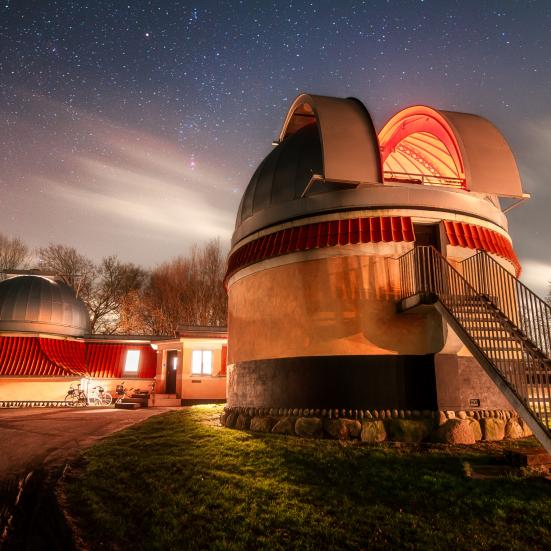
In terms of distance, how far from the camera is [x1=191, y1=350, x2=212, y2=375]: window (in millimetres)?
24172

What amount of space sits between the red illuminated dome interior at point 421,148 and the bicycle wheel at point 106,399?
18.8 m

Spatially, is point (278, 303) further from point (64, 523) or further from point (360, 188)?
point (64, 523)

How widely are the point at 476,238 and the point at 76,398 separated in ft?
71.6

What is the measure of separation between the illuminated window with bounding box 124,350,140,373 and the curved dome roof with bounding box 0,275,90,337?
10.9 feet

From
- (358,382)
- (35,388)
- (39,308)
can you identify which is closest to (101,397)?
(35,388)

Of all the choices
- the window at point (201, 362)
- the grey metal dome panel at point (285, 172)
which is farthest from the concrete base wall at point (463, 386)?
the window at point (201, 362)

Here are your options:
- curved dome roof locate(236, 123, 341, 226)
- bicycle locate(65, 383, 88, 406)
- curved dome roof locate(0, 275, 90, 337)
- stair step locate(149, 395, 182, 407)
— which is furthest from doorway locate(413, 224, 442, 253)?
curved dome roof locate(0, 275, 90, 337)

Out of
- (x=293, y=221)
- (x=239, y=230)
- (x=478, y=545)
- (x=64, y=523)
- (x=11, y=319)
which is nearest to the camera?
(x=478, y=545)

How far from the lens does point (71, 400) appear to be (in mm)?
25391

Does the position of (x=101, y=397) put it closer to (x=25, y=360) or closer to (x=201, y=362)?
(x=25, y=360)

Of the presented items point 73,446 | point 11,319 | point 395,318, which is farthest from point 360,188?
point 11,319

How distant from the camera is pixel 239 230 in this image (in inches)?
570

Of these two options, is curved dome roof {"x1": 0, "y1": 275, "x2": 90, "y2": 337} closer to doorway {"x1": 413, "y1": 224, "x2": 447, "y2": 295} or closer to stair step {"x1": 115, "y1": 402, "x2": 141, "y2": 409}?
stair step {"x1": 115, "y1": 402, "x2": 141, "y2": 409}

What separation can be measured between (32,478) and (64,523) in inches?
95.5
